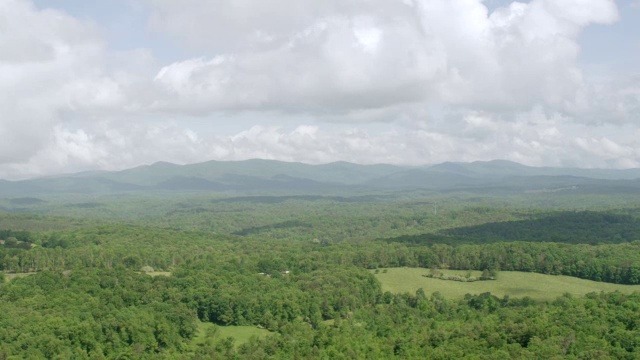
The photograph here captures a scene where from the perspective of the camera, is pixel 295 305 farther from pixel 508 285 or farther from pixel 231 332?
pixel 508 285

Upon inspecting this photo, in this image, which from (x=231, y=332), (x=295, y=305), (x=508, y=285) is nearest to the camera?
(x=231, y=332)

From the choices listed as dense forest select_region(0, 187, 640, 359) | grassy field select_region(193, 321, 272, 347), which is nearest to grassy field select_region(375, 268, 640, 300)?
dense forest select_region(0, 187, 640, 359)

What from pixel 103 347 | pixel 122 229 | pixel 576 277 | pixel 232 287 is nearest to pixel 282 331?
pixel 232 287

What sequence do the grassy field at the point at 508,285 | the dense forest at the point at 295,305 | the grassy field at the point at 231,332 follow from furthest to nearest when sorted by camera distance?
the grassy field at the point at 508,285, the grassy field at the point at 231,332, the dense forest at the point at 295,305

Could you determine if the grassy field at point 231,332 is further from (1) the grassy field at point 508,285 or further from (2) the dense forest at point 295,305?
(1) the grassy field at point 508,285

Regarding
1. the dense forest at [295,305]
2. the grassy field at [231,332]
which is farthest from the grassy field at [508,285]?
the grassy field at [231,332]

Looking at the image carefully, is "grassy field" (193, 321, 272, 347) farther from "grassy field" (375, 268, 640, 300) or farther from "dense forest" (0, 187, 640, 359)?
"grassy field" (375, 268, 640, 300)

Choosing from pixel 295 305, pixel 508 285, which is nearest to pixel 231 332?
pixel 295 305
